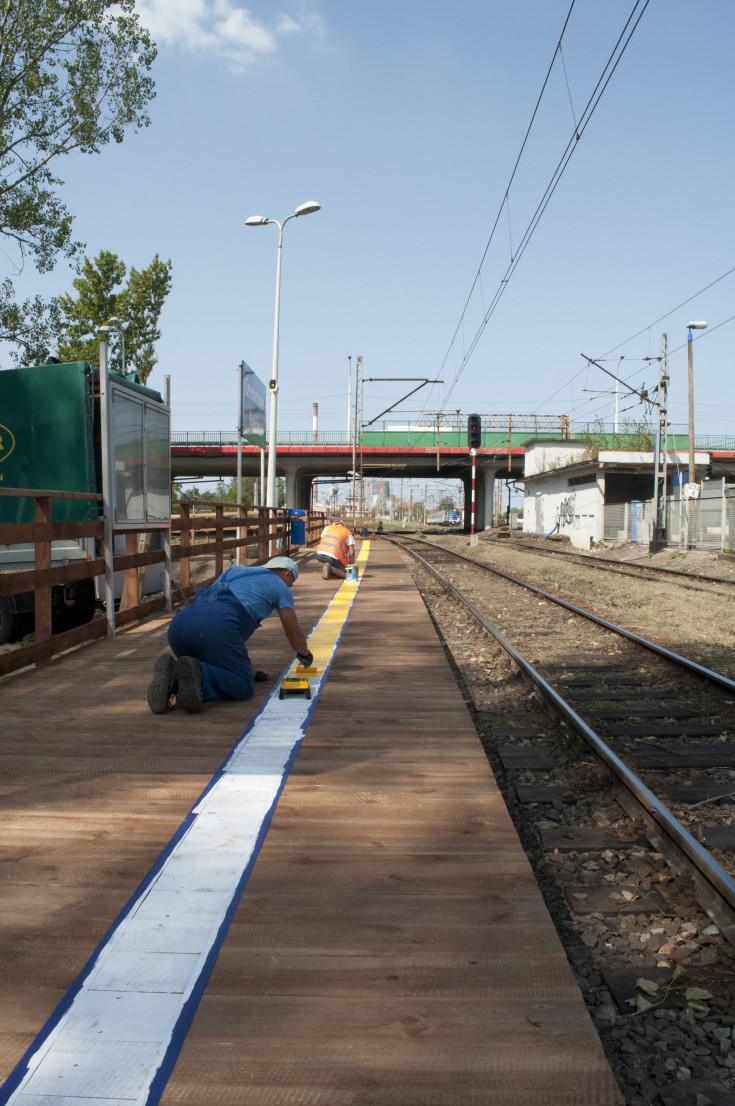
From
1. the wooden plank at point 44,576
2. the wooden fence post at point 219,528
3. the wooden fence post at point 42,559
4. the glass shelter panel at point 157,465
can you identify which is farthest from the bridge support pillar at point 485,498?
the wooden fence post at point 42,559

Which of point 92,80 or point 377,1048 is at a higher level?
point 92,80

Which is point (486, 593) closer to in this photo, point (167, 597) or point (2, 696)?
point (167, 597)

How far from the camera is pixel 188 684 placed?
5.12m

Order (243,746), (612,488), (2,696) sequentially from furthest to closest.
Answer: (612,488) → (2,696) → (243,746)

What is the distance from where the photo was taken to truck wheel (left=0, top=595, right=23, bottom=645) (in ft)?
31.6

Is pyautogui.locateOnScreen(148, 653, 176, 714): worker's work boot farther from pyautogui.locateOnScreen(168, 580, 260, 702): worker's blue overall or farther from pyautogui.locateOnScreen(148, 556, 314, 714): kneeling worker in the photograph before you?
pyautogui.locateOnScreen(168, 580, 260, 702): worker's blue overall

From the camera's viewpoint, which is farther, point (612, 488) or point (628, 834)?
point (612, 488)

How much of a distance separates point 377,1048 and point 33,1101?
78 centimetres

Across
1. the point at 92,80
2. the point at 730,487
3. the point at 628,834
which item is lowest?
the point at 628,834

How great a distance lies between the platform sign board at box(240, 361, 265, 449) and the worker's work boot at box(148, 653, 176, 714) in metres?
10.4

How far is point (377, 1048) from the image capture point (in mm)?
2014

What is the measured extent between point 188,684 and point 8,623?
18.4 feet

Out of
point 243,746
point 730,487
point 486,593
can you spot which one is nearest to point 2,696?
point 243,746

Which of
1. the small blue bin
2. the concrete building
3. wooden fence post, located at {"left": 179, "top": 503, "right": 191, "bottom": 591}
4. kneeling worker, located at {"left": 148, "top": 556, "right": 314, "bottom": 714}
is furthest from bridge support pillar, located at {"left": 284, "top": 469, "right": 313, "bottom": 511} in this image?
kneeling worker, located at {"left": 148, "top": 556, "right": 314, "bottom": 714}
